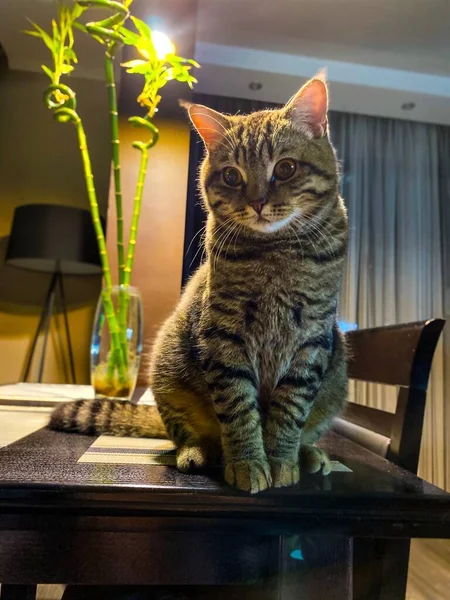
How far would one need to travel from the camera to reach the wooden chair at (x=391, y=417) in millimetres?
512

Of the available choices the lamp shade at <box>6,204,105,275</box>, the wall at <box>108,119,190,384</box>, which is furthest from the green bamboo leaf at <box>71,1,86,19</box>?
the lamp shade at <box>6,204,105,275</box>

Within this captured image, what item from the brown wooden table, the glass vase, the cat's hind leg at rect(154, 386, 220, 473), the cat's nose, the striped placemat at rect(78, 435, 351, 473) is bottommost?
the brown wooden table

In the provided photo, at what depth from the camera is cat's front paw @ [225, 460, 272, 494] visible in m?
0.49

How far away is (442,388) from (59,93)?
1666 mm

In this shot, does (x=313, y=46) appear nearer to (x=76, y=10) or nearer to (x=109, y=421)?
(x=76, y=10)

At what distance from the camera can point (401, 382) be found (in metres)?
0.80

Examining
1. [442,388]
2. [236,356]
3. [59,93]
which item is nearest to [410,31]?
[442,388]

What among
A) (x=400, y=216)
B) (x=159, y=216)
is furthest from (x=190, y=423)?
(x=400, y=216)

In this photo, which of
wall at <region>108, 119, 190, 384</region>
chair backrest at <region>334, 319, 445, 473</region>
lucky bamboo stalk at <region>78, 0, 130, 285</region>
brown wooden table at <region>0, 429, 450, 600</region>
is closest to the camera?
brown wooden table at <region>0, 429, 450, 600</region>

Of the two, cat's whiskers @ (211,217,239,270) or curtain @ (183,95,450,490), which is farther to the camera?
curtain @ (183,95,450,490)

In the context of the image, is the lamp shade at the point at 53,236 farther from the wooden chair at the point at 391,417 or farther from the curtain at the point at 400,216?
Result: the wooden chair at the point at 391,417

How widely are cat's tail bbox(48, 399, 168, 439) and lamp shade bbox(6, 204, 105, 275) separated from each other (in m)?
1.27

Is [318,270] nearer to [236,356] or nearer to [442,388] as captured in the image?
[236,356]

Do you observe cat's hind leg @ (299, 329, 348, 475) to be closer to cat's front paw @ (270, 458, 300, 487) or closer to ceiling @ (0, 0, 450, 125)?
cat's front paw @ (270, 458, 300, 487)
